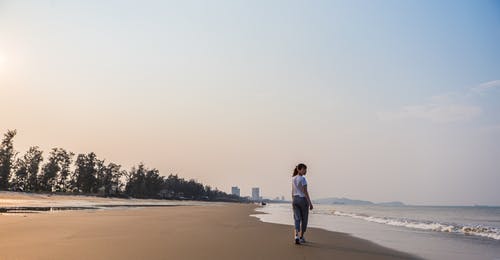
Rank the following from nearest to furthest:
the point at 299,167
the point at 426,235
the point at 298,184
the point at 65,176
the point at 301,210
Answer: the point at 301,210 → the point at 298,184 → the point at 299,167 → the point at 426,235 → the point at 65,176

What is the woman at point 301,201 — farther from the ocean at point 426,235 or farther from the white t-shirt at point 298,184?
the ocean at point 426,235

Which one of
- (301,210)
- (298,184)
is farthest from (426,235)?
(298,184)

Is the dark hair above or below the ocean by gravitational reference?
above

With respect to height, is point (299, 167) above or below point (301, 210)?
above

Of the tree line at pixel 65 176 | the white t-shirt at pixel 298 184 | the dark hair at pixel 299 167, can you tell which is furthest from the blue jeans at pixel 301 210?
the tree line at pixel 65 176

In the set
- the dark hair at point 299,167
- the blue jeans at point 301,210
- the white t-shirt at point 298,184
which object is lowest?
the blue jeans at point 301,210

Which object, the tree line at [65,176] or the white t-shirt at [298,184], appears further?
the tree line at [65,176]

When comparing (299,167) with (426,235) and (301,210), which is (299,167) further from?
(426,235)

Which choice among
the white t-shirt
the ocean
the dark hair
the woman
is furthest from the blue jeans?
the ocean

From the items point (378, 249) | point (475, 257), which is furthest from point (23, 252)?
point (475, 257)

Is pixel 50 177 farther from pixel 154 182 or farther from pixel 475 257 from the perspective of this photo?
pixel 475 257

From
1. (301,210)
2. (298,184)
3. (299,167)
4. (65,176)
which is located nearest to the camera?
(301,210)

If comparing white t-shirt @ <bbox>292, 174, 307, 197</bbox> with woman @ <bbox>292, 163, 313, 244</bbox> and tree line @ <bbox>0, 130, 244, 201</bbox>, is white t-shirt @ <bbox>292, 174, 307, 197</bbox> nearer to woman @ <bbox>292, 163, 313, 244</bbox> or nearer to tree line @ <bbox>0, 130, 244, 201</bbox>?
woman @ <bbox>292, 163, 313, 244</bbox>

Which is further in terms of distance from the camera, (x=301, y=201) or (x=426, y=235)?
(x=426, y=235)
